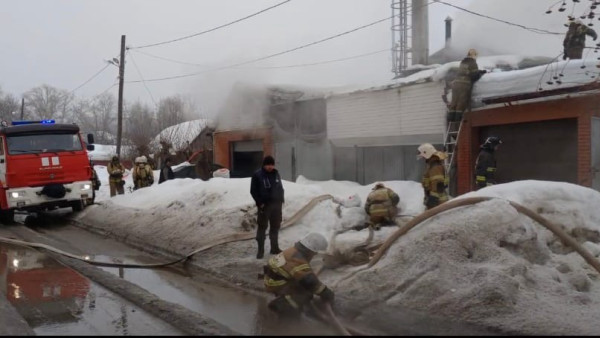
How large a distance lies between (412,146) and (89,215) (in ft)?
27.5

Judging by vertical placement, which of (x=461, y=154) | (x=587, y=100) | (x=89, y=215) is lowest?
(x=89, y=215)

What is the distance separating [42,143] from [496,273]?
12460 millimetres

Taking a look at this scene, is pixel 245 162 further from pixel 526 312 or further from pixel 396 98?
pixel 526 312

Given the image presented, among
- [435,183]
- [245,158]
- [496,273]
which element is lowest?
[496,273]

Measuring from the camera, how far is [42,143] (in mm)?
14508

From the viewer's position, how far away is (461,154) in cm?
1233

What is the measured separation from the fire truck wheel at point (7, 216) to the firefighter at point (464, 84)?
1086cm

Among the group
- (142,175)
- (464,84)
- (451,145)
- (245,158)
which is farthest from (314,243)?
(245,158)

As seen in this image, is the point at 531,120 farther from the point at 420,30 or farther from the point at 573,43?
the point at 420,30

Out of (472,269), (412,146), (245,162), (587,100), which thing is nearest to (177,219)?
(412,146)

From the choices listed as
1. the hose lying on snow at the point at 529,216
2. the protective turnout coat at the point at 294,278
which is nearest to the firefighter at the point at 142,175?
the hose lying on snow at the point at 529,216

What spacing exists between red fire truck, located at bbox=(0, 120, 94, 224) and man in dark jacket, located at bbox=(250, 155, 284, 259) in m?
8.20

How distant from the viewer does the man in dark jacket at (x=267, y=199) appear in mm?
8195

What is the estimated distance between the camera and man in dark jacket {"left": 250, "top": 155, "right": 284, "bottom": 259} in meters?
8.20
